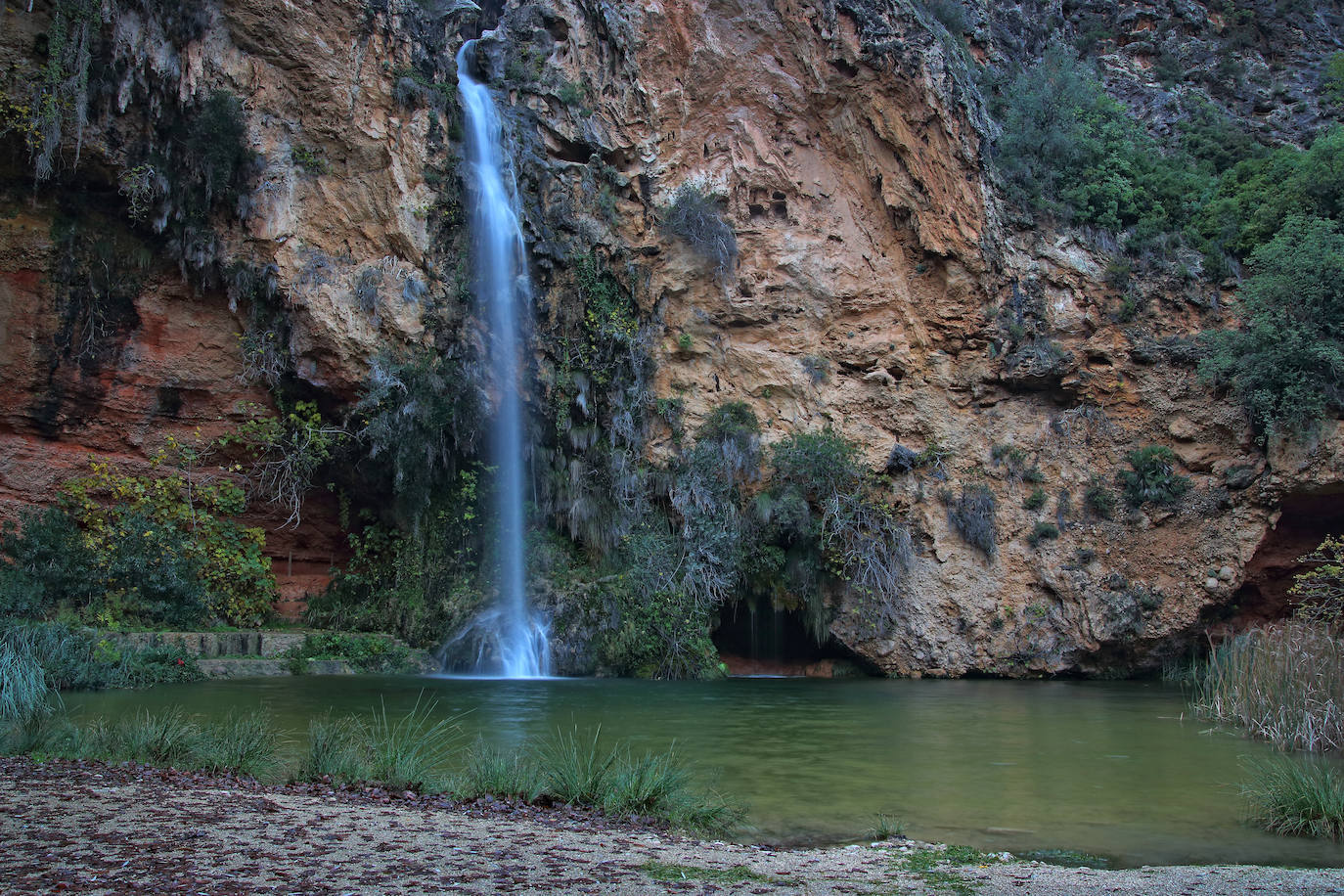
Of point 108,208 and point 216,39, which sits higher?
point 216,39

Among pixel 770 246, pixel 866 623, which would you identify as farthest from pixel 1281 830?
pixel 770 246

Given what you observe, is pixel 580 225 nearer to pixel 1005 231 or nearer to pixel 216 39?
pixel 216 39

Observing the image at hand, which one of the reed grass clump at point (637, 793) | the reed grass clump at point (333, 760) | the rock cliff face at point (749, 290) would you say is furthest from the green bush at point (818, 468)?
the reed grass clump at point (333, 760)

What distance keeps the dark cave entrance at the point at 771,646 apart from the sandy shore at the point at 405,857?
41.9 ft

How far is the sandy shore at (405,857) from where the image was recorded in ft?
12.3

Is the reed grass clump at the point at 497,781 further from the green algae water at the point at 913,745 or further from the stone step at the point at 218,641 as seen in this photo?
the stone step at the point at 218,641

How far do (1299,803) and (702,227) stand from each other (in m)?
15.5

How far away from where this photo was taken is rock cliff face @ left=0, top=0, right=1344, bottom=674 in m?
16.5

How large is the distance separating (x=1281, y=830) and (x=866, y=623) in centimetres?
1147

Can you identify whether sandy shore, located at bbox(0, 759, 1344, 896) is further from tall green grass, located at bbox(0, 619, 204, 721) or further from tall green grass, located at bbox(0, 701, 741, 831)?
tall green grass, located at bbox(0, 619, 204, 721)

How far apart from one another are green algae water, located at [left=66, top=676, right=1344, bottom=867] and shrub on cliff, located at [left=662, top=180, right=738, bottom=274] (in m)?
9.15

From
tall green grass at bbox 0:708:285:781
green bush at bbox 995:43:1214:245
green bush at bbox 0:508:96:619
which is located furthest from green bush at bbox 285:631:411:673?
green bush at bbox 995:43:1214:245

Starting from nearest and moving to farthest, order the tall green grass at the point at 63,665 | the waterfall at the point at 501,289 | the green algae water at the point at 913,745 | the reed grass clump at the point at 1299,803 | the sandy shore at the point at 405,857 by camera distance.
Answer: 1. the sandy shore at the point at 405,857
2. the reed grass clump at the point at 1299,803
3. the green algae water at the point at 913,745
4. the tall green grass at the point at 63,665
5. the waterfall at the point at 501,289

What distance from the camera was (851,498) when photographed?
17.3 m
